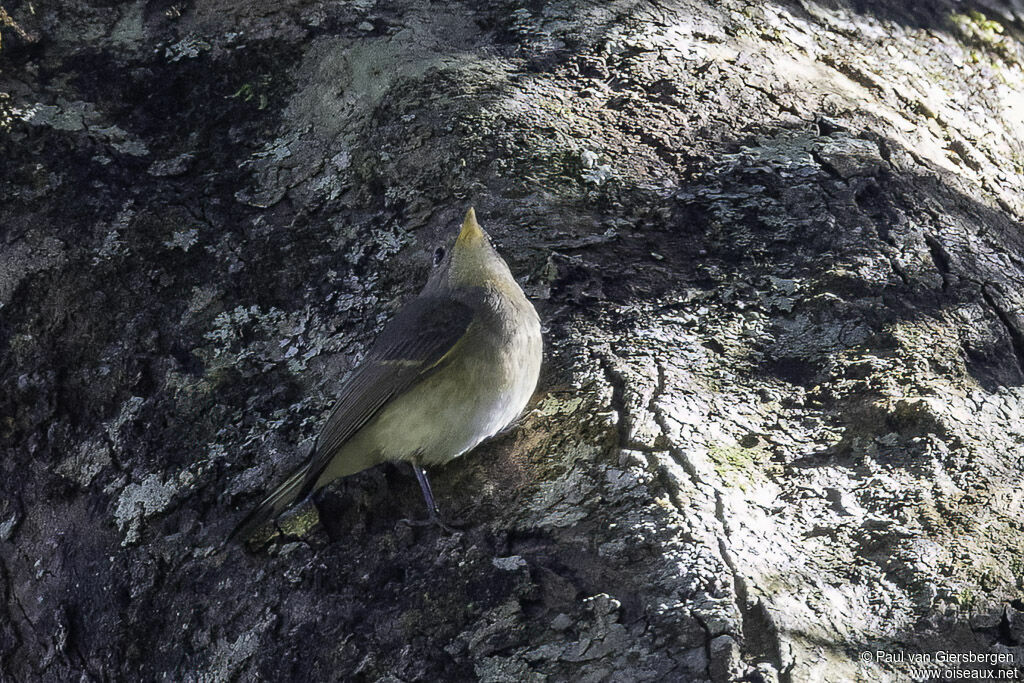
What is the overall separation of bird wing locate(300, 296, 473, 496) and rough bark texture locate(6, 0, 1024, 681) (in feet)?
0.25

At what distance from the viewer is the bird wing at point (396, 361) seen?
2604 mm

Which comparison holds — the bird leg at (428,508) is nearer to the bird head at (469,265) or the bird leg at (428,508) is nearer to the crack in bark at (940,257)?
the bird head at (469,265)

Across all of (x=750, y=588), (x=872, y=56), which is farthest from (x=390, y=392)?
(x=872, y=56)

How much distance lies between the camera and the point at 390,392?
9.18 ft

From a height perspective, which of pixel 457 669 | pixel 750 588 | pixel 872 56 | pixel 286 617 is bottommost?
pixel 286 617

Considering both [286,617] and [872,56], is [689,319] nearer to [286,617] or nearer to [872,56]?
[286,617]

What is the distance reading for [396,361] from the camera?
278 cm

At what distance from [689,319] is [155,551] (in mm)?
1594

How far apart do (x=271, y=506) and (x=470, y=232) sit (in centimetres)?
Result: 103

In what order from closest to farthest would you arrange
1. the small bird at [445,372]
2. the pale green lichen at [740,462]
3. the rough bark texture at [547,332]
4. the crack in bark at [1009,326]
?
the rough bark texture at [547,332] → the pale green lichen at [740,462] → the crack in bark at [1009,326] → the small bird at [445,372]

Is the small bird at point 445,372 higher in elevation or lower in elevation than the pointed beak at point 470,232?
lower

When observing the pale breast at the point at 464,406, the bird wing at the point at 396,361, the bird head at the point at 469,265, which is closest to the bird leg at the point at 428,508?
the pale breast at the point at 464,406

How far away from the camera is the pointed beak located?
2820mm

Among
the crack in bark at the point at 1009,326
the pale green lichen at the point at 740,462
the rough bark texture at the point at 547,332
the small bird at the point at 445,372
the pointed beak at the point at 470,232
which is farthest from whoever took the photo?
the pointed beak at the point at 470,232
